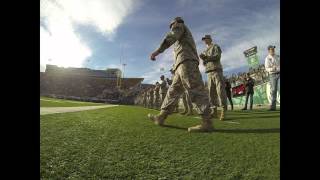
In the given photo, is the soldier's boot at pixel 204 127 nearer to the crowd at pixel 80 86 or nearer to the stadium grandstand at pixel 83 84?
the stadium grandstand at pixel 83 84

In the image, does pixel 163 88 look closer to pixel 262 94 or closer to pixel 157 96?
pixel 157 96

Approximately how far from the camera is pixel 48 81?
71375mm

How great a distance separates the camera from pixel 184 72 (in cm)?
558

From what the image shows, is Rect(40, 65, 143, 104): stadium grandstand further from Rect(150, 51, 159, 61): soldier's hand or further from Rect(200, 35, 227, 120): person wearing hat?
Rect(150, 51, 159, 61): soldier's hand

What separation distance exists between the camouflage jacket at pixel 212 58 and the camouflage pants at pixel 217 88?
0.14 metres

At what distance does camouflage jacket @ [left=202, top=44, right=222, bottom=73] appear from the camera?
849cm

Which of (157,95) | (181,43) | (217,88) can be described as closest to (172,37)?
(181,43)

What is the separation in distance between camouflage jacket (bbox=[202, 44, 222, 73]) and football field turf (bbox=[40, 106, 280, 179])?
3.67 m

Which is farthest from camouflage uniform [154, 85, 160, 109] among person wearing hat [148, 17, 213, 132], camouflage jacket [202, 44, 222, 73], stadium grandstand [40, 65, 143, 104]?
stadium grandstand [40, 65, 143, 104]

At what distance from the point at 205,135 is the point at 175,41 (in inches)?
70.4

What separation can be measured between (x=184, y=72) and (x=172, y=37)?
661mm

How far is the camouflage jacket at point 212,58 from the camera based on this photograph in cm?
849
